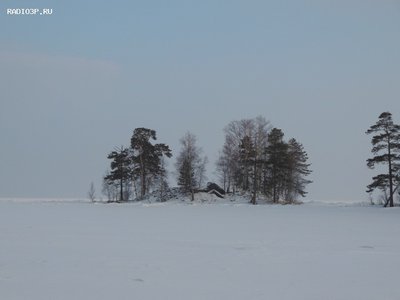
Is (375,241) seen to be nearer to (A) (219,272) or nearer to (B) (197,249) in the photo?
(B) (197,249)

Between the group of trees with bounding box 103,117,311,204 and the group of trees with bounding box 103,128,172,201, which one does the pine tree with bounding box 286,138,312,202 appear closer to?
the group of trees with bounding box 103,117,311,204

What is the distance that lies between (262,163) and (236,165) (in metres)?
7.35

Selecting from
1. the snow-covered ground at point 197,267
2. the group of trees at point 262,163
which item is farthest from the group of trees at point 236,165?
the snow-covered ground at point 197,267

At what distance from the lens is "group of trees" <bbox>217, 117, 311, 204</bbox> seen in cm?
5341

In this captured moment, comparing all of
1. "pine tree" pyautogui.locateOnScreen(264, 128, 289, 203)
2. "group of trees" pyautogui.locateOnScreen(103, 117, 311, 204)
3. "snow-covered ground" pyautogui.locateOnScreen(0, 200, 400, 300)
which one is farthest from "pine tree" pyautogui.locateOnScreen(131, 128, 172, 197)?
"snow-covered ground" pyautogui.locateOnScreen(0, 200, 400, 300)

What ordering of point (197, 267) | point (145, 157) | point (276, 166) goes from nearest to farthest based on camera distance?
1. point (197, 267)
2. point (276, 166)
3. point (145, 157)

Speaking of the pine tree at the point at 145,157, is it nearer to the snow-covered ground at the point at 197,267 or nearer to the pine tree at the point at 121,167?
the pine tree at the point at 121,167

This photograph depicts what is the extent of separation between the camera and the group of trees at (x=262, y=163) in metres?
53.4

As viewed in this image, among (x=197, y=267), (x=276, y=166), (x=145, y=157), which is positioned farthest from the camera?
(x=145, y=157)

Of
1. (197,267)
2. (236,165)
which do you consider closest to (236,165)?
→ (236,165)

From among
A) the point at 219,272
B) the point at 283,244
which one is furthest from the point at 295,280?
the point at 283,244

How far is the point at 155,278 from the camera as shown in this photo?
25.4 feet

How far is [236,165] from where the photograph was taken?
61031 millimetres

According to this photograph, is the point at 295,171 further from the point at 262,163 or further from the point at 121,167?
the point at 121,167
